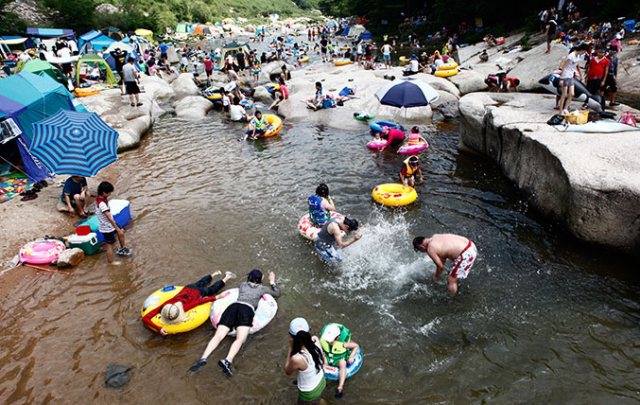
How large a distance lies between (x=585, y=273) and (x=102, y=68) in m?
26.8

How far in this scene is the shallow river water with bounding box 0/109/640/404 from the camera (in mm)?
5000

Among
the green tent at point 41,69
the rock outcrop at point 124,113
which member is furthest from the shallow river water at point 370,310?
the green tent at point 41,69

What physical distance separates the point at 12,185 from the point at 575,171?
46.9 feet

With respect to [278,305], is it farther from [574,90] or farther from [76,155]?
[574,90]

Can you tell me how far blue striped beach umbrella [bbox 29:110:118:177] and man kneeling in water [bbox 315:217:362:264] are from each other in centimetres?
559

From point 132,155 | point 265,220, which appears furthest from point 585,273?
point 132,155

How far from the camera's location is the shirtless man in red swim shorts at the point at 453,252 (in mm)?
6027

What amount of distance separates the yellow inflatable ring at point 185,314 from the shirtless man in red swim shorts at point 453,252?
153 inches

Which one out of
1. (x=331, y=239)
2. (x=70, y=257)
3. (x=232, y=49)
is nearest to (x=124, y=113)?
(x=70, y=257)

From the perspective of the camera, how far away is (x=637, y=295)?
620cm

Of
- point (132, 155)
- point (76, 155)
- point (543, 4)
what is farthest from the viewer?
point (543, 4)

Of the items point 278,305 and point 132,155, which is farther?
point 132,155

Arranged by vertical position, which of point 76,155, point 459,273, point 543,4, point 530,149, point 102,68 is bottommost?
point 459,273

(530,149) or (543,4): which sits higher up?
(543,4)
